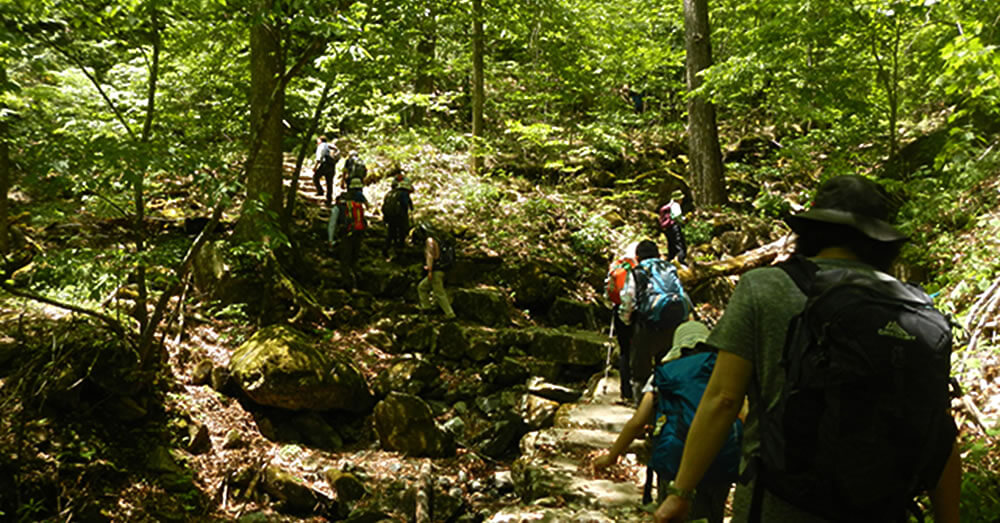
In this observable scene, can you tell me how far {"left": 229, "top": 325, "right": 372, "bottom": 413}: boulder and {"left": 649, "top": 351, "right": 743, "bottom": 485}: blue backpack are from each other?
481cm

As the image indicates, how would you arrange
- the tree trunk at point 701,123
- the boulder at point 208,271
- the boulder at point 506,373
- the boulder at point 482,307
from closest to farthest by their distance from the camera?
the boulder at point 208,271 < the boulder at point 506,373 < the boulder at point 482,307 < the tree trunk at point 701,123

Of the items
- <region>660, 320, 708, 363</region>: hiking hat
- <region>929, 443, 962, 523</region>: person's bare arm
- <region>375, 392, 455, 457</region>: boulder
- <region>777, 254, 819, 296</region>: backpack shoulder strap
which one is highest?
<region>777, 254, 819, 296</region>: backpack shoulder strap

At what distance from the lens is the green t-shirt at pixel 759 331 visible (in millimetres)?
1646

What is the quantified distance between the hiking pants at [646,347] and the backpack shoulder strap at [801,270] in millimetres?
3741

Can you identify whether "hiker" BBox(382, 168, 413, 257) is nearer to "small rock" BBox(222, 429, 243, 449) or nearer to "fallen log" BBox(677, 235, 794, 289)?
"fallen log" BBox(677, 235, 794, 289)

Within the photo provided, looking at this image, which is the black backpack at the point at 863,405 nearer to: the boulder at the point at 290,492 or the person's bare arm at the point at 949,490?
the person's bare arm at the point at 949,490

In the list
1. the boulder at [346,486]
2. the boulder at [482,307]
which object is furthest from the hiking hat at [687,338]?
the boulder at [482,307]

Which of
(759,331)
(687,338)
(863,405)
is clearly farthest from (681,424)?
(863,405)

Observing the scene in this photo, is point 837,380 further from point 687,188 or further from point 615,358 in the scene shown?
point 687,188

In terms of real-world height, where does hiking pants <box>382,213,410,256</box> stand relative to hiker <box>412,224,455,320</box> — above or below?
above

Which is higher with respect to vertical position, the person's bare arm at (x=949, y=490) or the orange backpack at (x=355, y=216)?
the orange backpack at (x=355, y=216)

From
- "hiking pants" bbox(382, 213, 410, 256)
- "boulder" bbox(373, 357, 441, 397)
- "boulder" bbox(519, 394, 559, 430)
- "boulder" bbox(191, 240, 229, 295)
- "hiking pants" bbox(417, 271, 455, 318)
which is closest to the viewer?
"boulder" bbox(519, 394, 559, 430)

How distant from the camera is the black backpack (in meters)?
1.39

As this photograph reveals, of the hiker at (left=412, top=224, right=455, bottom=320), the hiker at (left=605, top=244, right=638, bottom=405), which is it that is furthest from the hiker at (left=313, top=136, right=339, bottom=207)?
the hiker at (left=605, top=244, right=638, bottom=405)
